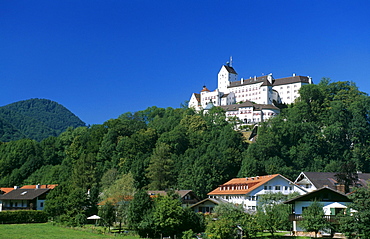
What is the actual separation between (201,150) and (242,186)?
89.7ft

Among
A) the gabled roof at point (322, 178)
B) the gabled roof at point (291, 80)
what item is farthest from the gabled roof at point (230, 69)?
the gabled roof at point (322, 178)

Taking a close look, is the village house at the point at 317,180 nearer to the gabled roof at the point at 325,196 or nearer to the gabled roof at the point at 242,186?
the gabled roof at the point at 242,186

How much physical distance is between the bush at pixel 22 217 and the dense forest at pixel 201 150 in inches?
124

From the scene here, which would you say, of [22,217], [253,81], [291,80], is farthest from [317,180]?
[253,81]

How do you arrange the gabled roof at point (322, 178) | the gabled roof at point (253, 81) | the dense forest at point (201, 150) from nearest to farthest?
the gabled roof at point (322, 178), the dense forest at point (201, 150), the gabled roof at point (253, 81)

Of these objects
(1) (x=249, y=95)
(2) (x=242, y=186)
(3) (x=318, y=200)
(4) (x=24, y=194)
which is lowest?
(3) (x=318, y=200)

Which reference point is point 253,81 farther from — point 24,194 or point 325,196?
point 325,196

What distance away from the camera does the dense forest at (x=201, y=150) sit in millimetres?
87188

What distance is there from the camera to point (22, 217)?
204ft

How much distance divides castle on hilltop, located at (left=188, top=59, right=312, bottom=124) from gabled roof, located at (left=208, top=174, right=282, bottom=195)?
4935cm

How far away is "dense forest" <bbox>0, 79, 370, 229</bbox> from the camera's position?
87188 millimetres

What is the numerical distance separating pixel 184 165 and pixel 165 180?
607 centimetres

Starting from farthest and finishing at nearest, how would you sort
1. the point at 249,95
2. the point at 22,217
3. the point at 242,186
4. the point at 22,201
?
1. the point at 249,95
2. the point at 22,201
3. the point at 242,186
4. the point at 22,217

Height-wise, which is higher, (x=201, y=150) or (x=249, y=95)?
(x=249, y=95)
